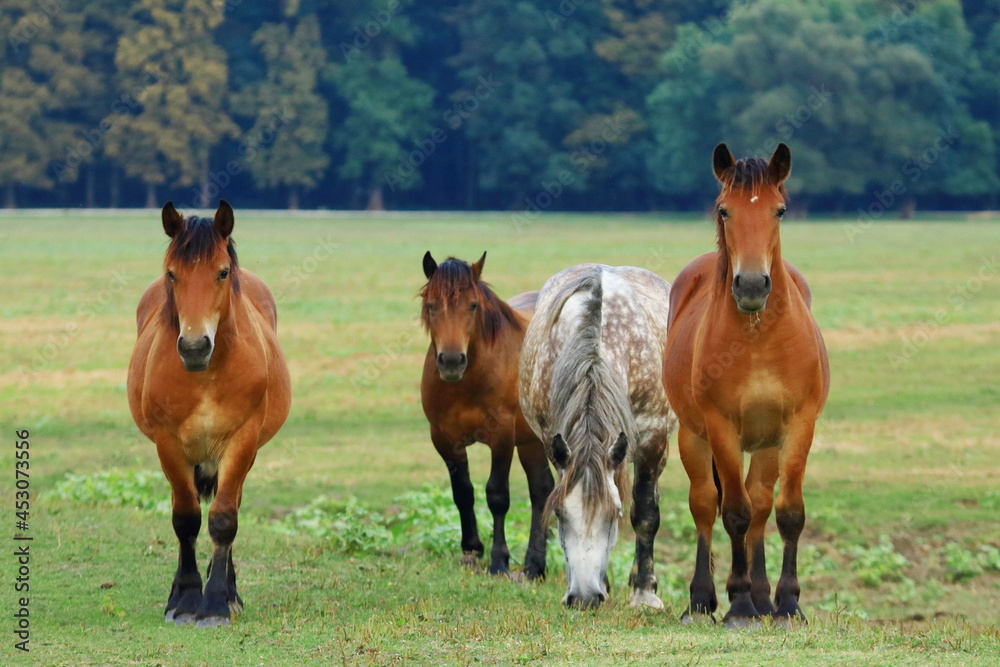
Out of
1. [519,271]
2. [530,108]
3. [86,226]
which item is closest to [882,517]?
[519,271]

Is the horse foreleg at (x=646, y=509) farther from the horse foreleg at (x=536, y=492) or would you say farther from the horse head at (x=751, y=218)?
the horse head at (x=751, y=218)

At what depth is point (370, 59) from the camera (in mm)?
79750

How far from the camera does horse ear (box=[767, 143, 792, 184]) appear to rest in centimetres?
655

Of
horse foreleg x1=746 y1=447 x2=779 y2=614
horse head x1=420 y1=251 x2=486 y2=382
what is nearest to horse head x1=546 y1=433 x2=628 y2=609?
horse foreleg x1=746 y1=447 x2=779 y2=614

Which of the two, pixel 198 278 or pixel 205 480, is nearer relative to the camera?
pixel 198 278

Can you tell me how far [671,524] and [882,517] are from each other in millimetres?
2008

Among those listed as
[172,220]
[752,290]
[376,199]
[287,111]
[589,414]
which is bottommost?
[589,414]

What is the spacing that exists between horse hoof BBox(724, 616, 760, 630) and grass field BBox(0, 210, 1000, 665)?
0.39ft

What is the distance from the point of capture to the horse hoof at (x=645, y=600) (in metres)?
8.17

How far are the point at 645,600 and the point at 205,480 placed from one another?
9.40 feet

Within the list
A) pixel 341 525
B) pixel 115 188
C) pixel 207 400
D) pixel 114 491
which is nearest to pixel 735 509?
pixel 207 400

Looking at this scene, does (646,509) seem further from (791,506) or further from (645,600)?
(791,506)

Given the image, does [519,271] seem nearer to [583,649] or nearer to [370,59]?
[583,649]

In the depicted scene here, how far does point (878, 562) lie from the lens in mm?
10812
